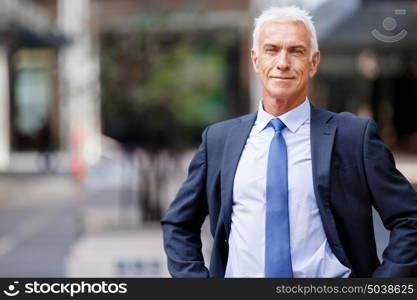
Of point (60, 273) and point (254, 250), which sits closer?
point (254, 250)

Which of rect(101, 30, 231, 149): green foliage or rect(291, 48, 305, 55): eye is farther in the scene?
rect(101, 30, 231, 149): green foliage

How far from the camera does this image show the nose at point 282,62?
7.88 ft

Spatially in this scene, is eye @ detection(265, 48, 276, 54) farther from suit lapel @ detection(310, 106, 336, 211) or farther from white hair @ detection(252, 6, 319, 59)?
suit lapel @ detection(310, 106, 336, 211)

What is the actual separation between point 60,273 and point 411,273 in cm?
617

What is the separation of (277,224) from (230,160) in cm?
24

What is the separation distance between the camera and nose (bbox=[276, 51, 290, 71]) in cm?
240

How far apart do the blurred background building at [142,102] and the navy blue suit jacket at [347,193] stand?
1.97 meters

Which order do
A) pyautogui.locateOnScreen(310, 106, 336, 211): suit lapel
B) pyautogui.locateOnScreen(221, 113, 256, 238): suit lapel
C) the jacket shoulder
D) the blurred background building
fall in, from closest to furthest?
pyautogui.locateOnScreen(310, 106, 336, 211): suit lapel → pyautogui.locateOnScreen(221, 113, 256, 238): suit lapel → the jacket shoulder → the blurred background building

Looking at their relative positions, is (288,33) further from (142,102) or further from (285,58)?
(142,102)

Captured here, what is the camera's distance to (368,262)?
2.46 m

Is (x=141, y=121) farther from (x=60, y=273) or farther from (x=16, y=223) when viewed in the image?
(x=16, y=223)

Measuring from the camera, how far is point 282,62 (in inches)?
94.6

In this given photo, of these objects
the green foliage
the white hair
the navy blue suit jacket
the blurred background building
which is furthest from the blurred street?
the white hair

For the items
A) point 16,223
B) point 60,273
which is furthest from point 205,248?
point 16,223
